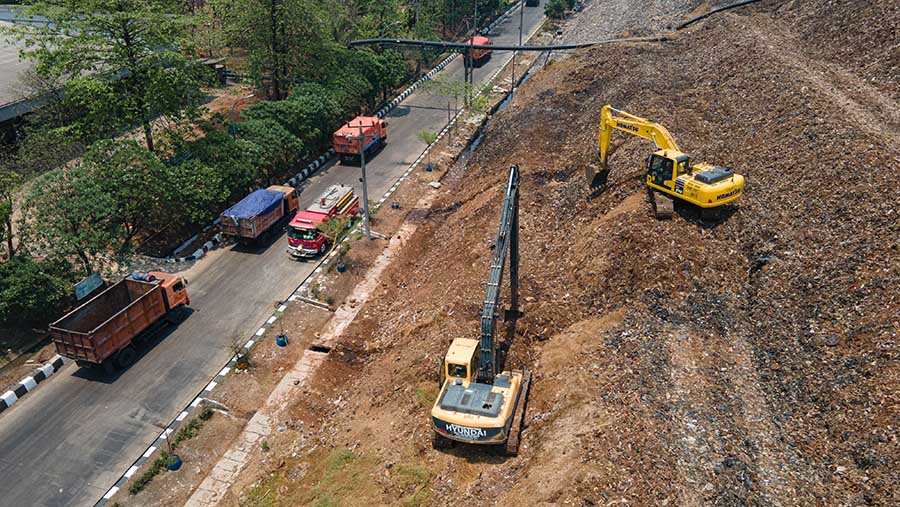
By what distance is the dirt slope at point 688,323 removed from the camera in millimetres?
18781

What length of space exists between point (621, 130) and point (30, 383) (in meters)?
30.3

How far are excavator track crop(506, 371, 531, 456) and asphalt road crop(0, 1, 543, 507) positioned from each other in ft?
46.5

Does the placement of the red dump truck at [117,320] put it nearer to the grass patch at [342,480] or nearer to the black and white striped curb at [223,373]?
the black and white striped curb at [223,373]

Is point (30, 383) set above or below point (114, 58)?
below

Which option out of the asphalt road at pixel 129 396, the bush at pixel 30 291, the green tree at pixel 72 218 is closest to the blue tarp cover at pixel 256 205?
the asphalt road at pixel 129 396

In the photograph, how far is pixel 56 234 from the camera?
97.1 feet

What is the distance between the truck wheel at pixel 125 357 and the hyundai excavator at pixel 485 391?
1470 cm

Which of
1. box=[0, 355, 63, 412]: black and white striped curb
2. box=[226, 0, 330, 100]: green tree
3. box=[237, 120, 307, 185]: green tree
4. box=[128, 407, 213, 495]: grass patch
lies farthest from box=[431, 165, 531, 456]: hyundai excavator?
box=[226, 0, 330, 100]: green tree

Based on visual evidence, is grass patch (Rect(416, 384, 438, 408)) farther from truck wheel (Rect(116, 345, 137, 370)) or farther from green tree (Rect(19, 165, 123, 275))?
green tree (Rect(19, 165, 123, 275))

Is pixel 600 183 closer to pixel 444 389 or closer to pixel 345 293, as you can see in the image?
pixel 345 293

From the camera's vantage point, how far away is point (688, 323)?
24609 mm

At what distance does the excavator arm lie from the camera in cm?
3102

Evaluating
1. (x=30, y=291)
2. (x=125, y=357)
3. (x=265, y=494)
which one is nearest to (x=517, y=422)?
(x=265, y=494)

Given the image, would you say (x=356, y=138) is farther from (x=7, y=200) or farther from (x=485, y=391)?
(x=485, y=391)
